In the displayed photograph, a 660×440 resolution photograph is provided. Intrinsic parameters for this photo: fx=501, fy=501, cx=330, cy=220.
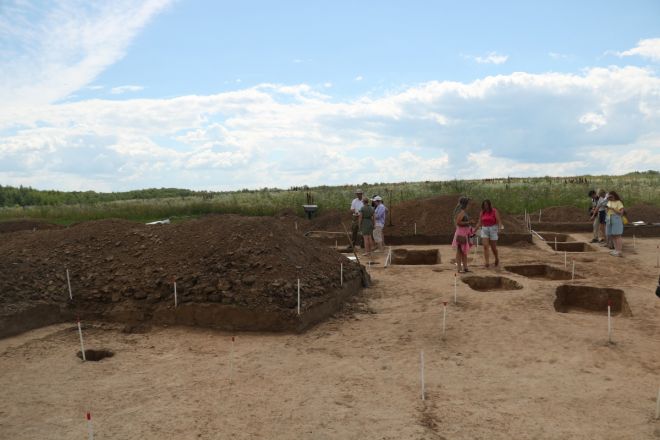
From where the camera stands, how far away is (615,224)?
42.8 feet

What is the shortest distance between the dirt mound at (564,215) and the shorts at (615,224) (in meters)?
8.55

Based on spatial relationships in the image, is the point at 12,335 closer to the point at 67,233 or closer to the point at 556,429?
the point at 67,233

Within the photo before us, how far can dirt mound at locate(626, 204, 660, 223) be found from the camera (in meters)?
19.3

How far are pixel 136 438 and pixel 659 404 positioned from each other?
4.72 m

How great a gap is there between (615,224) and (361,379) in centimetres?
1034

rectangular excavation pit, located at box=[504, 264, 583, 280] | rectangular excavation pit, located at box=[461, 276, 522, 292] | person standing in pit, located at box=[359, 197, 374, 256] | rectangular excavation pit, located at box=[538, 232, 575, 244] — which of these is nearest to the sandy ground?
rectangular excavation pit, located at box=[461, 276, 522, 292]

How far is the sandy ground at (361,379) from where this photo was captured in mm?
4613

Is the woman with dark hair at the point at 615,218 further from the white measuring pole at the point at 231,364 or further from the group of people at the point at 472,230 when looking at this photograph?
the white measuring pole at the point at 231,364

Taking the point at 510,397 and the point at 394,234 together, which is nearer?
the point at 510,397

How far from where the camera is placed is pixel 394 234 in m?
17.3

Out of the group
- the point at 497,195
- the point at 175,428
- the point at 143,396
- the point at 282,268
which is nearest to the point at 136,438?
the point at 175,428

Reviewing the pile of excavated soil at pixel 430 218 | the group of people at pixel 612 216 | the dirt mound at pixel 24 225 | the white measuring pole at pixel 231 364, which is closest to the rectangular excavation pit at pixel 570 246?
the group of people at pixel 612 216

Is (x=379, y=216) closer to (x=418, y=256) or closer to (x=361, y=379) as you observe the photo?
(x=418, y=256)

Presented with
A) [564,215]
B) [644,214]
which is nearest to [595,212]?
[644,214]
